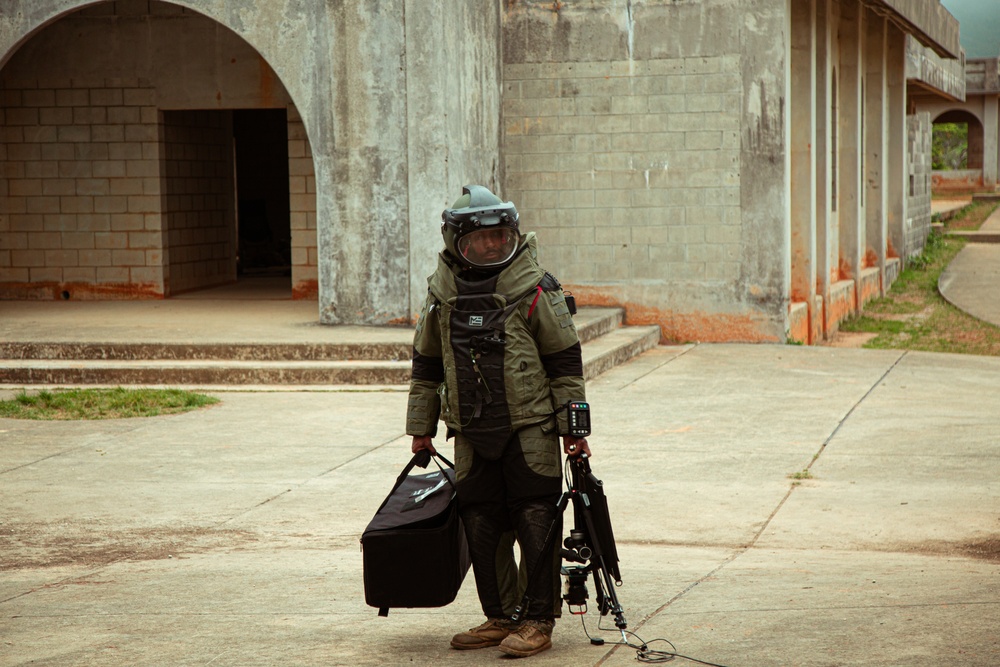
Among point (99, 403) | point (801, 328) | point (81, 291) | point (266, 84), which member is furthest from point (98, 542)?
point (801, 328)

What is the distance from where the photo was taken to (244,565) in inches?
232

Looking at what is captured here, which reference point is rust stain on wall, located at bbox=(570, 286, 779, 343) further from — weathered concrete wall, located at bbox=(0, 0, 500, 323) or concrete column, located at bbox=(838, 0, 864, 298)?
concrete column, located at bbox=(838, 0, 864, 298)

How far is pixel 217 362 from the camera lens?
1133 centimetres

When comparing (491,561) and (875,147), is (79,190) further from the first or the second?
(875,147)

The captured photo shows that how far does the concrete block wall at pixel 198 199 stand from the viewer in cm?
1573

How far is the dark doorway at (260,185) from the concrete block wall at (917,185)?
11.3m

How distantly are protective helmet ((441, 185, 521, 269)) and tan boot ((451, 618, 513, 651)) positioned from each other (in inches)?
50.7

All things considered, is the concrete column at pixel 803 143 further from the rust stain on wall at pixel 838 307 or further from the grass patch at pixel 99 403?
the grass patch at pixel 99 403

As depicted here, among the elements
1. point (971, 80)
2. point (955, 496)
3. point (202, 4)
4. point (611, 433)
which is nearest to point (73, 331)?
point (202, 4)

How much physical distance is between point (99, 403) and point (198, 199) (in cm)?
682

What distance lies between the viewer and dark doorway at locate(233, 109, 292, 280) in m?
21.1

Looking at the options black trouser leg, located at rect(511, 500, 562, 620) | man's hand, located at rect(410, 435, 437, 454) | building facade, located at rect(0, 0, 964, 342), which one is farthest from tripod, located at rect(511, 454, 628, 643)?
building facade, located at rect(0, 0, 964, 342)

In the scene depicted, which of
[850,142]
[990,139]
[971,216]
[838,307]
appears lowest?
[838,307]

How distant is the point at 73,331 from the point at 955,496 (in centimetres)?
853
